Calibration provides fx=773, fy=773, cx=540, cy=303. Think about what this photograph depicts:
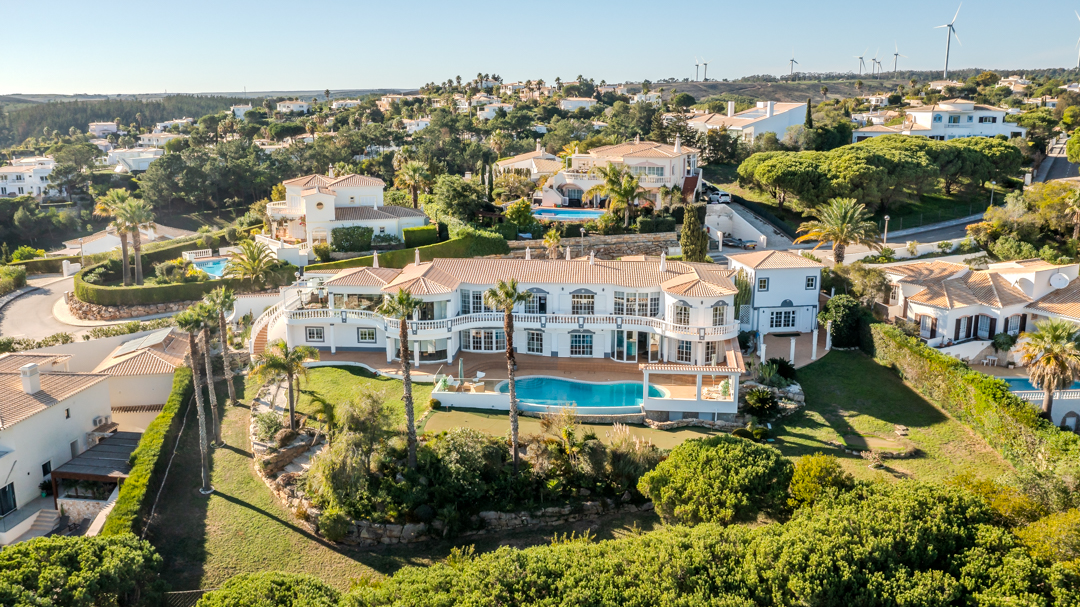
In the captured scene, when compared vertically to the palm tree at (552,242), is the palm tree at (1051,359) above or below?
below

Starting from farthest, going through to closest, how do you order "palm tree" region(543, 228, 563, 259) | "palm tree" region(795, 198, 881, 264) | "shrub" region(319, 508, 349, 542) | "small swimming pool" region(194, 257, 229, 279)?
"small swimming pool" region(194, 257, 229, 279) → "palm tree" region(543, 228, 563, 259) → "palm tree" region(795, 198, 881, 264) → "shrub" region(319, 508, 349, 542)

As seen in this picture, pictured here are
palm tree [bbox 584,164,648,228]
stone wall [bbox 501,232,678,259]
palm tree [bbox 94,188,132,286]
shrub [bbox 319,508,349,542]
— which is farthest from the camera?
palm tree [bbox 584,164,648,228]

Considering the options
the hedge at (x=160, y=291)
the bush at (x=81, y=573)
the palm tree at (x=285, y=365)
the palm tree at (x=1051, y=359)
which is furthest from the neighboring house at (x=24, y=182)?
the palm tree at (x=1051, y=359)

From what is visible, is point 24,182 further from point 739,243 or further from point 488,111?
point 739,243

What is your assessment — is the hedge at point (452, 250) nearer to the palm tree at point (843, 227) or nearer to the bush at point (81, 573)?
the palm tree at point (843, 227)

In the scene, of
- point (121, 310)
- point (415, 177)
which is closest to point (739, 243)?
point (415, 177)

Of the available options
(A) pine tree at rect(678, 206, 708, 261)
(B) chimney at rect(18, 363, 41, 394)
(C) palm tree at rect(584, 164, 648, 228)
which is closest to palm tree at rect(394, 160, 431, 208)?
(C) palm tree at rect(584, 164, 648, 228)

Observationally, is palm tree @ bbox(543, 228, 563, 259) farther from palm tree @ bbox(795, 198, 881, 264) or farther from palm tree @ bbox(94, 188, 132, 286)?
palm tree @ bbox(94, 188, 132, 286)
